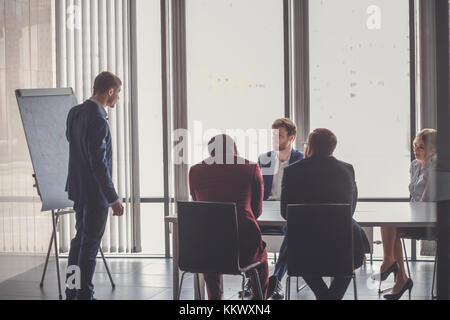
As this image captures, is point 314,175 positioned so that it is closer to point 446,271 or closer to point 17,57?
point 446,271

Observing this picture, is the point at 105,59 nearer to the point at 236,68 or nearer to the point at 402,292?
the point at 236,68

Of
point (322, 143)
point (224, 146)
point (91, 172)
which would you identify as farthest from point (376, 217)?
point (91, 172)

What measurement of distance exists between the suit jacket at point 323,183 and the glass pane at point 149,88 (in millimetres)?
3195

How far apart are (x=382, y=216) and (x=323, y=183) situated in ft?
2.05

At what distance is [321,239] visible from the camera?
326 centimetres

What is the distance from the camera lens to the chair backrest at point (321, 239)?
3.23 meters

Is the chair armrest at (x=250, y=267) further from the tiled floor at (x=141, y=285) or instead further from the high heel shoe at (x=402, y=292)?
the high heel shoe at (x=402, y=292)

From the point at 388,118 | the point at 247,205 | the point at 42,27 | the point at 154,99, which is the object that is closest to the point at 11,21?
the point at 42,27

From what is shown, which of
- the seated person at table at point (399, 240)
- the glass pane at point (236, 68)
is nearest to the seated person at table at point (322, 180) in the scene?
the seated person at table at point (399, 240)

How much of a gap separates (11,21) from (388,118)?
3.60 meters

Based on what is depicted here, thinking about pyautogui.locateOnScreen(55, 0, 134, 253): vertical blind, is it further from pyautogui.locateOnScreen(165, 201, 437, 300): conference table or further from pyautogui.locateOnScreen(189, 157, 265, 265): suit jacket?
pyautogui.locateOnScreen(189, 157, 265, 265): suit jacket

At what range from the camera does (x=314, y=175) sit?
3.36 meters

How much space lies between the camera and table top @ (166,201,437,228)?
346 centimetres

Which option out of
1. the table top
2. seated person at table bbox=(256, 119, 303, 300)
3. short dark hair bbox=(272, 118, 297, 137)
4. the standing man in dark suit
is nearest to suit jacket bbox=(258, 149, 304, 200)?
seated person at table bbox=(256, 119, 303, 300)
